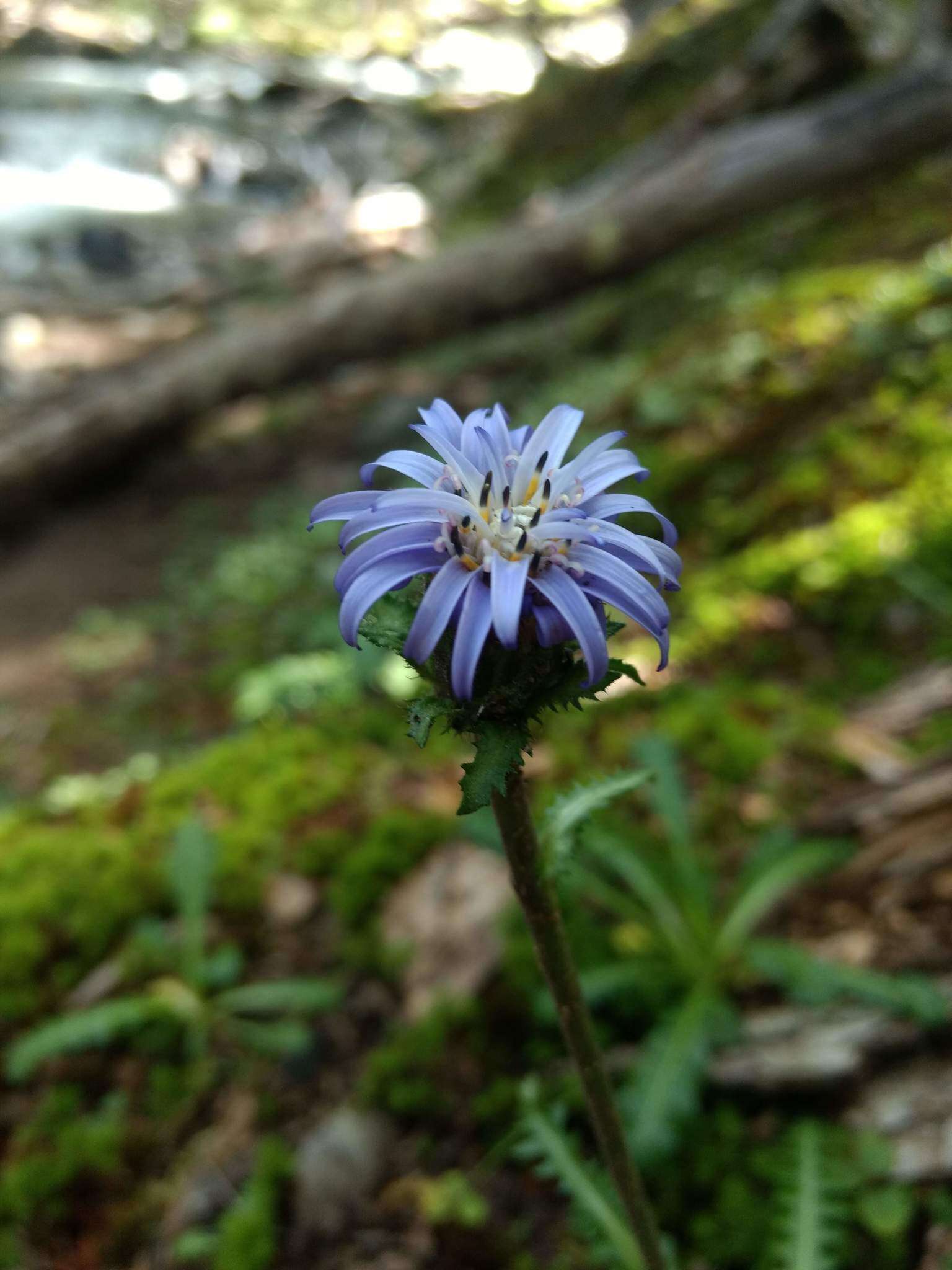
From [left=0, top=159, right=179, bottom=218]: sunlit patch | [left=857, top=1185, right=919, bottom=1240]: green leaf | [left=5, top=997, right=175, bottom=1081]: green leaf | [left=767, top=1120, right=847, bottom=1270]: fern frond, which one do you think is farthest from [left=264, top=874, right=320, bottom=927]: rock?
[left=0, top=159, right=179, bottom=218]: sunlit patch

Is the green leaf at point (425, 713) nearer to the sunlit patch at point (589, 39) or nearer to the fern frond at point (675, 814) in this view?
the fern frond at point (675, 814)

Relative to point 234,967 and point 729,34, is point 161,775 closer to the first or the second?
point 234,967

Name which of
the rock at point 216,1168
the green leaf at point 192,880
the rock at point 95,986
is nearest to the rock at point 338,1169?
the rock at point 216,1168

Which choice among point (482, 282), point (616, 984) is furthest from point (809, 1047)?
point (482, 282)

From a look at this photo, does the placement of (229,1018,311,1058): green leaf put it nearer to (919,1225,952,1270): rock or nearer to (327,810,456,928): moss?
(327,810,456,928): moss

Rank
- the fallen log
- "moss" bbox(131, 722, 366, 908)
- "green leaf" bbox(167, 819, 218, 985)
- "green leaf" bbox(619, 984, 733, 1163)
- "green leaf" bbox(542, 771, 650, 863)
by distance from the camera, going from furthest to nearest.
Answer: the fallen log
"moss" bbox(131, 722, 366, 908)
"green leaf" bbox(167, 819, 218, 985)
"green leaf" bbox(619, 984, 733, 1163)
"green leaf" bbox(542, 771, 650, 863)

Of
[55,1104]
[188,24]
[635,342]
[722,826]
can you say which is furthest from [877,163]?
[188,24]
